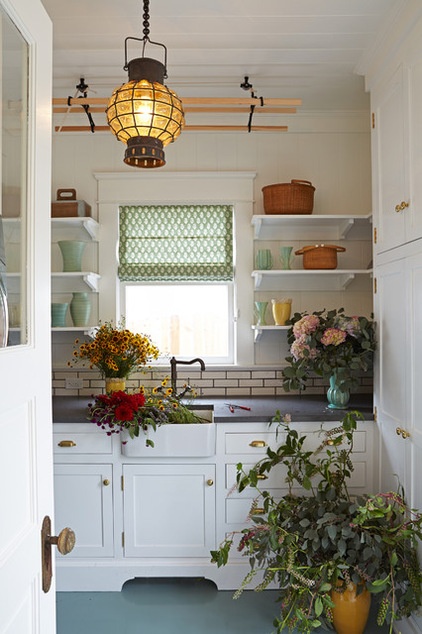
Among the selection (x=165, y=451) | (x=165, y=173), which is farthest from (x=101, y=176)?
(x=165, y=451)

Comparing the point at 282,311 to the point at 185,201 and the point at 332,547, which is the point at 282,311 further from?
the point at 332,547

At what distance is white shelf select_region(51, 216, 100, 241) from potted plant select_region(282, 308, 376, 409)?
1472 millimetres

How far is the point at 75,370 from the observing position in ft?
11.6

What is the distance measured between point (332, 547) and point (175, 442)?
3.00ft

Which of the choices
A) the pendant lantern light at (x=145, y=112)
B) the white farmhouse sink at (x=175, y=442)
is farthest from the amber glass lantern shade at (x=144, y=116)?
the white farmhouse sink at (x=175, y=442)

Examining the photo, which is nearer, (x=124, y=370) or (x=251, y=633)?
(x=251, y=633)

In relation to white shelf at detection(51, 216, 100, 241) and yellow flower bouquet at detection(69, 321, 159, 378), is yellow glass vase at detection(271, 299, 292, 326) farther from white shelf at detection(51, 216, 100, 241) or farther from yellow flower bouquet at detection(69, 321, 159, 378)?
white shelf at detection(51, 216, 100, 241)

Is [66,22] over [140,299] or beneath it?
over

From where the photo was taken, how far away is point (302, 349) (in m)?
2.86

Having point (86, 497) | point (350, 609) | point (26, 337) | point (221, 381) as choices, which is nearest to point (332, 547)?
point (350, 609)

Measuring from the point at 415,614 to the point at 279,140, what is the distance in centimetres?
281

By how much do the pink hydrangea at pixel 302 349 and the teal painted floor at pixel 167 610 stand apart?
1.26 m

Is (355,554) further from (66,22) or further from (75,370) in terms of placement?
(66,22)

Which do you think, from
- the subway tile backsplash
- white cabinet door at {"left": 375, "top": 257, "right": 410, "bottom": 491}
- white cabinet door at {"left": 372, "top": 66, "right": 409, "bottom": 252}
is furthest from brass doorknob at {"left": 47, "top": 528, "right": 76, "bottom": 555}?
the subway tile backsplash
